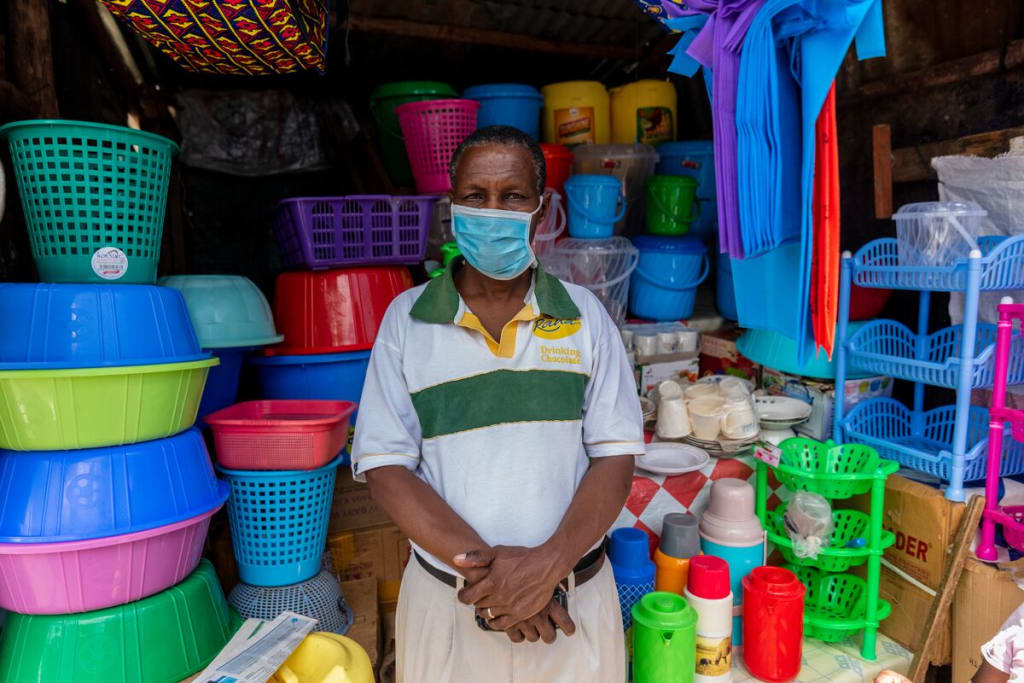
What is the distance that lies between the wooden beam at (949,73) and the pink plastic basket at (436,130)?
2.15m

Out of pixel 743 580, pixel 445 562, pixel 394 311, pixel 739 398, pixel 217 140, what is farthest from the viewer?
pixel 217 140

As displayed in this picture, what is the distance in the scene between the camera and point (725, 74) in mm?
2160

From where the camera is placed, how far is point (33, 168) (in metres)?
1.93

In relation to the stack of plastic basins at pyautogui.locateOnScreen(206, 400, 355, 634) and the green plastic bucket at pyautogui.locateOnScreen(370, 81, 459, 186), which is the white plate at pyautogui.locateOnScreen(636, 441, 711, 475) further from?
the green plastic bucket at pyautogui.locateOnScreen(370, 81, 459, 186)

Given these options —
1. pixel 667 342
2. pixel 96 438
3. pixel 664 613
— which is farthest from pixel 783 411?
pixel 96 438

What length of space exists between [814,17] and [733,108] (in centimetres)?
36

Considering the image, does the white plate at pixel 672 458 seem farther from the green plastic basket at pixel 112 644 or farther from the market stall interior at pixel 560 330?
the green plastic basket at pixel 112 644

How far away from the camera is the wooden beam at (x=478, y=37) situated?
368 centimetres

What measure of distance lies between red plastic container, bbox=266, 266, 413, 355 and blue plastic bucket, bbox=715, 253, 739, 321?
193cm

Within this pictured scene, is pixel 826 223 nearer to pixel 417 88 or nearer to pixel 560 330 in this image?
pixel 560 330

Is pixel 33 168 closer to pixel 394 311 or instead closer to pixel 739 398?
pixel 394 311

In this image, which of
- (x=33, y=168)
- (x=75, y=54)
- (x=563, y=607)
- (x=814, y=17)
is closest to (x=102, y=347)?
(x=33, y=168)

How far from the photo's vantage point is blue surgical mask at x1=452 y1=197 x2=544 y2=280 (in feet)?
4.91

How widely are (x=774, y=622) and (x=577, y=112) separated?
298 centimetres
